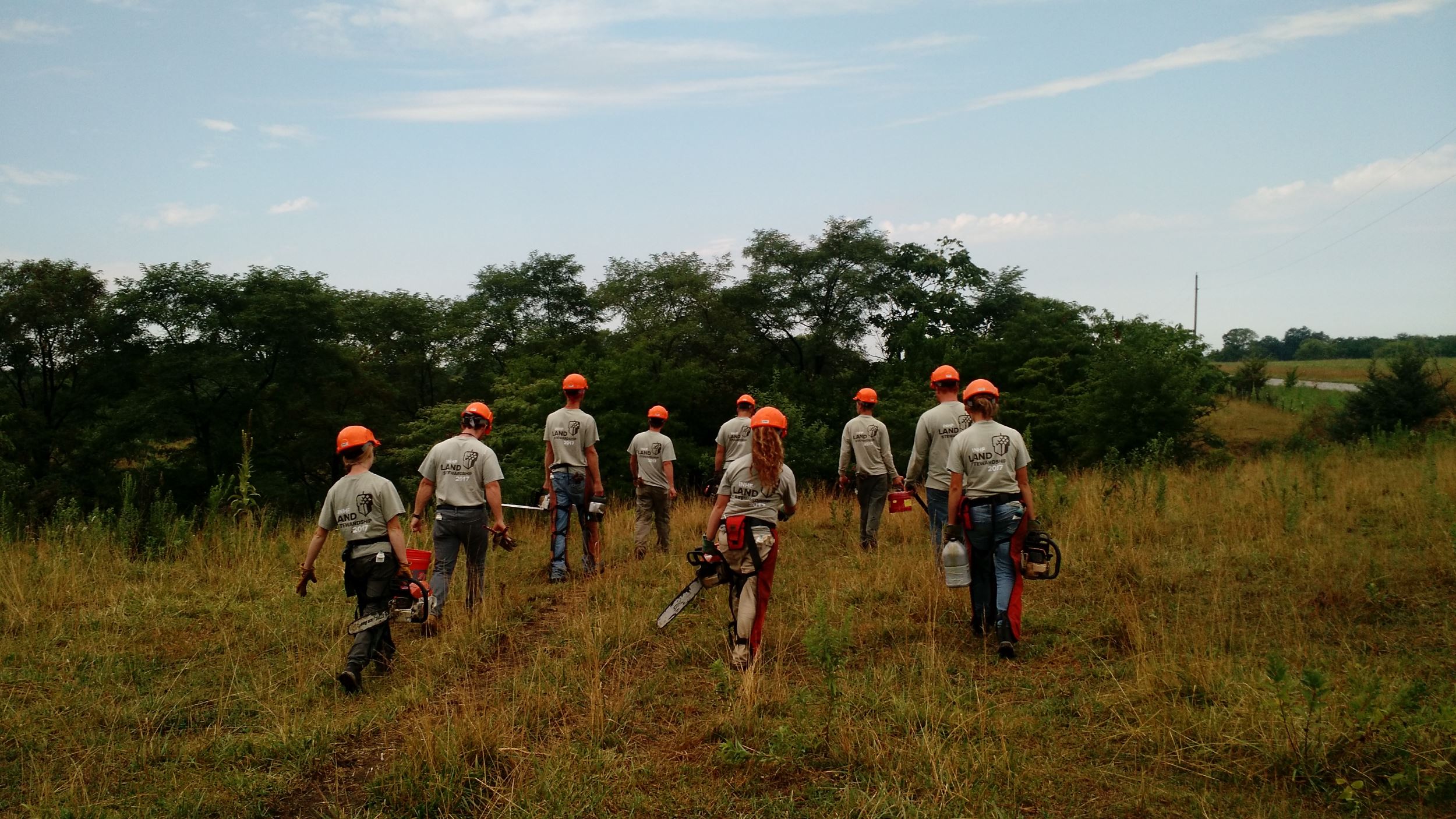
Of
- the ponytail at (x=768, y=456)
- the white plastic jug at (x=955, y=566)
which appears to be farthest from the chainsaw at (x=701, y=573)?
the white plastic jug at (x=955, y=566)

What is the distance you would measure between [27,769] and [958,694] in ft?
16.0

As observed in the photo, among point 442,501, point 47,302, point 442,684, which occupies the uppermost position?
point 47,302

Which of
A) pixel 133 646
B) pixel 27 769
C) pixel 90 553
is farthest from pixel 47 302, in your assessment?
pixel 27 769

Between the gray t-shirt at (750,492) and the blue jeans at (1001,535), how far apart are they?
4.33 ft

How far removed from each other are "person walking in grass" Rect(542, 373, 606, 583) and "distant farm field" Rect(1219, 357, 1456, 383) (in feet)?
147

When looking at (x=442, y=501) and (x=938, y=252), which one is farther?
(x=938, y=252)

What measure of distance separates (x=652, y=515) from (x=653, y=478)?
564mm

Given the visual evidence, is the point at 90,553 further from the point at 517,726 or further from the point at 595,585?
the point at 517,726

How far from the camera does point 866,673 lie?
5.61 meters

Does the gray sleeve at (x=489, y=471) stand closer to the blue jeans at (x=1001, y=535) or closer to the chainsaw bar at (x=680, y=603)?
the chainsaw bar at (x=680, y=603)

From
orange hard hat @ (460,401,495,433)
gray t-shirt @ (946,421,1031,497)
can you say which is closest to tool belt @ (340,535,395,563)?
orange hard hat @ (460,401,495,433)

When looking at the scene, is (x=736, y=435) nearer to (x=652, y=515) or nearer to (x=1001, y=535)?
(x=652, y=515)

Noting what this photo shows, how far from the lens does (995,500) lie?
6133 millimetres

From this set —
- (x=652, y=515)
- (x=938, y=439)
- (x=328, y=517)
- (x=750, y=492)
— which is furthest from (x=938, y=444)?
(x=328, y=517)
